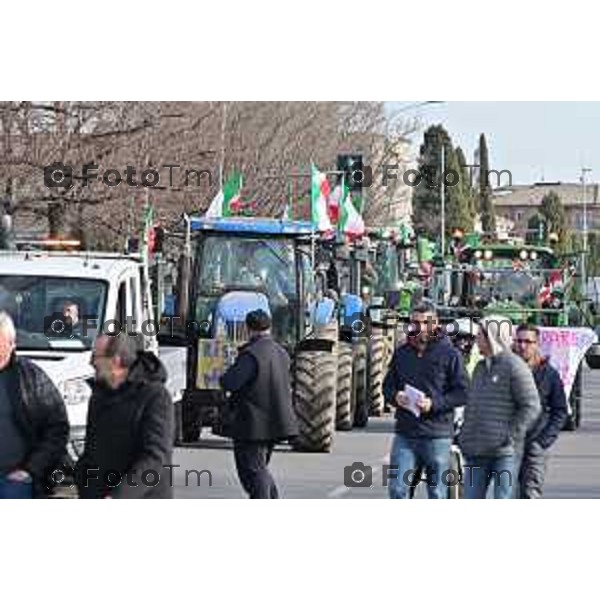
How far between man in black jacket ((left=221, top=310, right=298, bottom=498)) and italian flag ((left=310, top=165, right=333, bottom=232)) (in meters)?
8.41

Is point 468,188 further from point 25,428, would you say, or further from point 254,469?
point 25,428

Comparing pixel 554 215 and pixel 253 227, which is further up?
pixel 554 215

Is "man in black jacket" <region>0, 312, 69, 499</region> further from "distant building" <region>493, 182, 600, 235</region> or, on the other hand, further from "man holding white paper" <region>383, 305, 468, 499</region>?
"distant building" <region>493, 182, 600, 235</region>

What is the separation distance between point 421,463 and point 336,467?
235 inches

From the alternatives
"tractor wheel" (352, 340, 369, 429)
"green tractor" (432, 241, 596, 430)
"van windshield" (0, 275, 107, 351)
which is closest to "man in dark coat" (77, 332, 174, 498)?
"van windshield" (0, 275, 107, 351)

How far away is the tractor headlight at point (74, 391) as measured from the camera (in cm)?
1492

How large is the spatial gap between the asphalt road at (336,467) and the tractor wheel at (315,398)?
0.19 m

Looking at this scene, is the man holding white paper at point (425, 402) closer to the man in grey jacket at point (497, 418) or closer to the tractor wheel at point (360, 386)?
the man in grey jacket at point (497, 418)

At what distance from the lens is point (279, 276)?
21.3 m

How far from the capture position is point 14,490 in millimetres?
10852

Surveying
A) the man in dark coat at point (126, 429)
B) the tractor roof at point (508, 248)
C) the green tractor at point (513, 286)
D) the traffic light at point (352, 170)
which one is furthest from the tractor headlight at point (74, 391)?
the tractor roof at point (508, 248)

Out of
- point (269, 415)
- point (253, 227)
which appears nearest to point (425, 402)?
point (269, 415)

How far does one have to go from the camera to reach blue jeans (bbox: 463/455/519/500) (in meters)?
13.1
